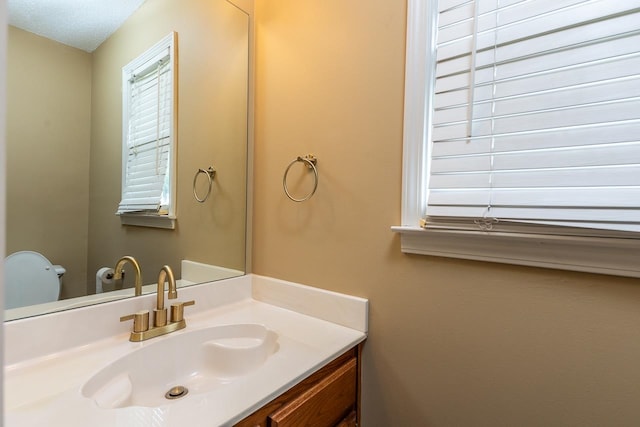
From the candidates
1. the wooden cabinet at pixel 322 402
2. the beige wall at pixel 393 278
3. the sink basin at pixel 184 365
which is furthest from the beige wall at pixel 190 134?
the wooden cabinet at pixel 322 402

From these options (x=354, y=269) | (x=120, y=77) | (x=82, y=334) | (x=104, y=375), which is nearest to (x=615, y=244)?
(x=354, y=269)

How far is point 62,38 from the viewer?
0.93 m

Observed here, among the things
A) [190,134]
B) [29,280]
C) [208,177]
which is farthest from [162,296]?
[190,134]

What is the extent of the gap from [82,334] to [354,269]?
2.84 feet

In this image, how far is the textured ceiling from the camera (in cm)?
86

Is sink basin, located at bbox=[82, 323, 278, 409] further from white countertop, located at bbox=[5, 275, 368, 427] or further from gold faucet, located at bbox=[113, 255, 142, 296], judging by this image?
gold faucet, located at bbox=[113, 255, 142, 296]

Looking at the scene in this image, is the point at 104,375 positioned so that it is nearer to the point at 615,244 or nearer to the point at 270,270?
the point at 270,270

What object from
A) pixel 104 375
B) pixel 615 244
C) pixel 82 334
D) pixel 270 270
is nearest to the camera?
pixel 615 244

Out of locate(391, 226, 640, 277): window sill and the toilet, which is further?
the toilet

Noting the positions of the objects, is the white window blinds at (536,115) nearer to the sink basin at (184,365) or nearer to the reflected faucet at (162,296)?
the sink basin at (184,365)

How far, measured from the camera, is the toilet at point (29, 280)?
0.83 meters

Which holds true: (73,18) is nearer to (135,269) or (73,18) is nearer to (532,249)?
(135,269)

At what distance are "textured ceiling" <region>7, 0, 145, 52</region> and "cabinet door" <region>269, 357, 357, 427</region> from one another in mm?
1254

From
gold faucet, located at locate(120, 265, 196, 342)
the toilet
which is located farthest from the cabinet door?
the toilet
